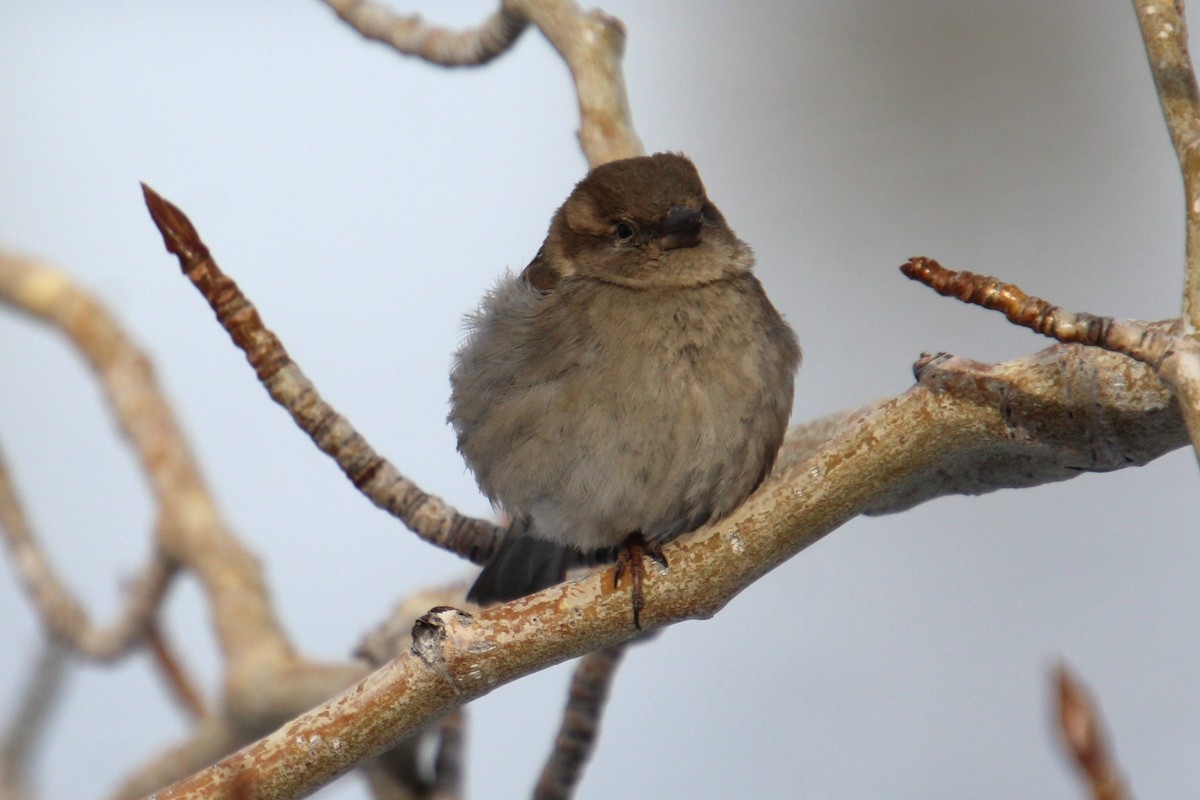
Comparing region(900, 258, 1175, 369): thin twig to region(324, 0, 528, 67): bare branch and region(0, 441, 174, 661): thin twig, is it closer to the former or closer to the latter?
region(324, 0, 528, 67): bare branch

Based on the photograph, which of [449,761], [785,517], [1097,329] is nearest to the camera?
[1097,329]

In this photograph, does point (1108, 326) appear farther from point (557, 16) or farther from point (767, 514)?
point (557, 16)

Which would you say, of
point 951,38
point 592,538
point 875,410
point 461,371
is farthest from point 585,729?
point 951,38

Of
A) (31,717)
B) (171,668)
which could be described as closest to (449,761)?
(171,668)

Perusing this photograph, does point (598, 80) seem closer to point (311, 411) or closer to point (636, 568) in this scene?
point (311, 411)

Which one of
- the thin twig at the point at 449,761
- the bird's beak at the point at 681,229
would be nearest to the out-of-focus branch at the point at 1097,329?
the bird's beak at the point at 681,229

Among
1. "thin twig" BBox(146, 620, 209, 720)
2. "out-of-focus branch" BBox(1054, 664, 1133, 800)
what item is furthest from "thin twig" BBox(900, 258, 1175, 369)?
"thin twig" BBox(146, 620, 209, 720)
